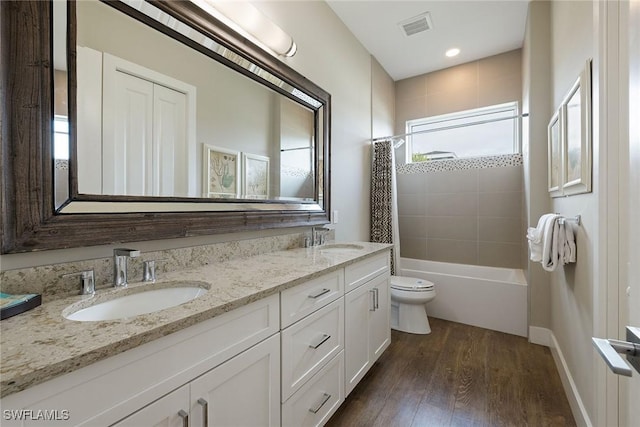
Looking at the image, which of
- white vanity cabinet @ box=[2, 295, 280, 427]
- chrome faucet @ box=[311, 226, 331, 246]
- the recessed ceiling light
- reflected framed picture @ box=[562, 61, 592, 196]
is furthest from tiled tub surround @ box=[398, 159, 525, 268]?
white vanity cabinet @ box=[2, 295, 280, 427]

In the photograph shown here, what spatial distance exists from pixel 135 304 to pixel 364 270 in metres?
1.19

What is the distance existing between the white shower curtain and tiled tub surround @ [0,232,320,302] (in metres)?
1.63

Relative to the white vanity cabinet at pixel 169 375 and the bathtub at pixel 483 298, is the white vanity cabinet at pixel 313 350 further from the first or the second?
the bathtub at pixel 483 298

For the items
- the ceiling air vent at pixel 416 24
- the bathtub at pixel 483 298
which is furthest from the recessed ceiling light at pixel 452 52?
the bathtub at pixel 483 298

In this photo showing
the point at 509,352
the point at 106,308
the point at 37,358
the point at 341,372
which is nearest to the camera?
the point at 37,358

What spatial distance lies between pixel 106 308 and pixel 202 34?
1248 millimetres

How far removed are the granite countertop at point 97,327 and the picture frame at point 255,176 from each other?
0.59 m

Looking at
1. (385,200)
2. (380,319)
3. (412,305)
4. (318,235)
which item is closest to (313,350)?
(380,319)

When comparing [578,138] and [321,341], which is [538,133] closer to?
[578,138]

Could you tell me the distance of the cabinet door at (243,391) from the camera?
77cm

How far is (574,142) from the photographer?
1.48 m

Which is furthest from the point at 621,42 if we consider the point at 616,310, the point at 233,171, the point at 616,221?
the point at 233,171

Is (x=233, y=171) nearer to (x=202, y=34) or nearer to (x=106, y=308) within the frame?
(x=202, y=34)

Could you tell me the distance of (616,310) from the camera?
1.04 meters
